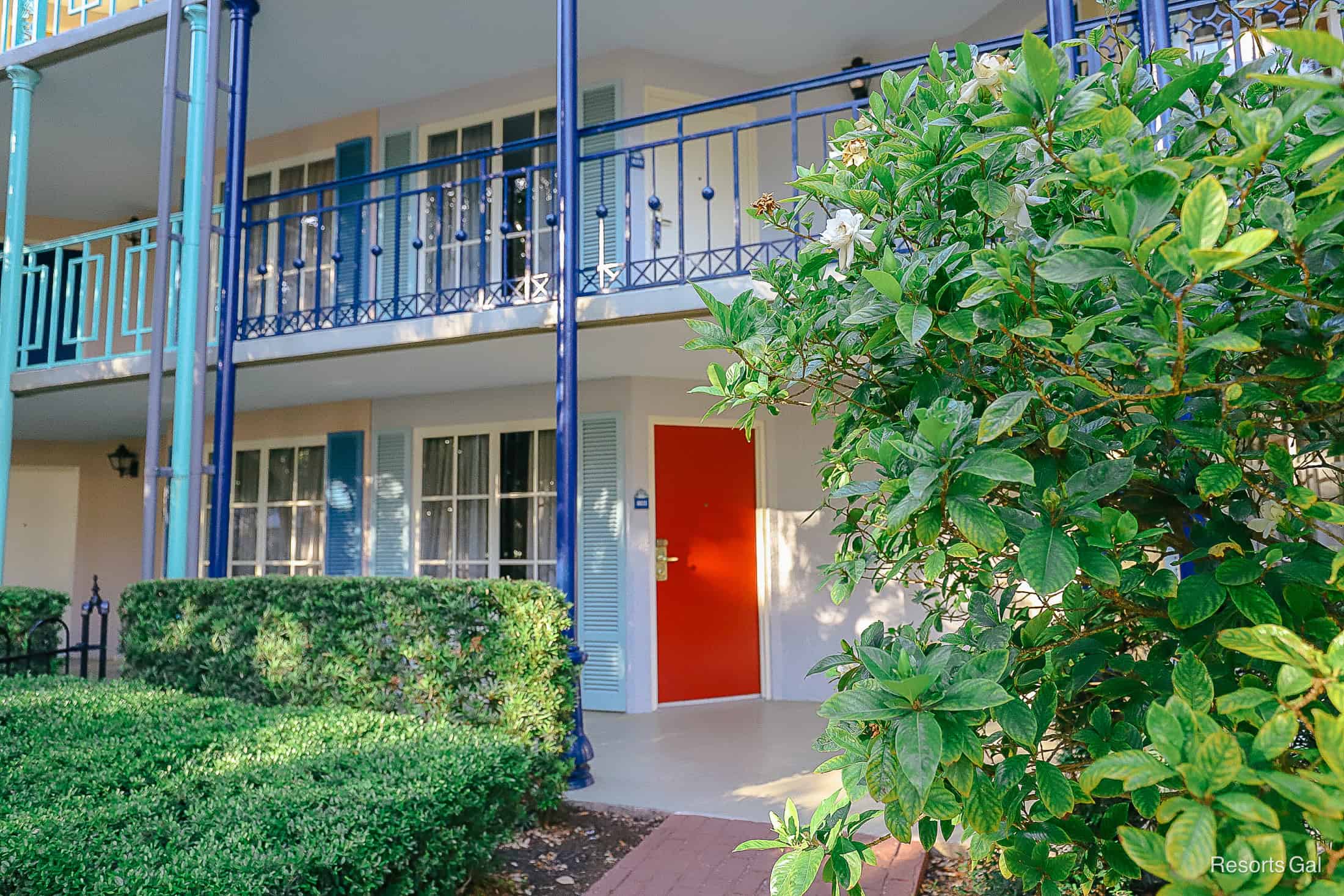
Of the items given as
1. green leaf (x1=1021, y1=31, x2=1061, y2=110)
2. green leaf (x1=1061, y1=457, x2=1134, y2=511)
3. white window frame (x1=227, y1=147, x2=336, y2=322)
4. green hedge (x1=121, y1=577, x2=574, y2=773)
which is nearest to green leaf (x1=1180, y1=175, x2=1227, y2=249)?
green leaf (x1=1021, y1=31, x2=1061, y2=110)

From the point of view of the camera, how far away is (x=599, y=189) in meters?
7.35

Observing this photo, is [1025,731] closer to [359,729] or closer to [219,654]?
[359,729]

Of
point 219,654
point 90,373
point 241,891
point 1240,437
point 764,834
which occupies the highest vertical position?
point 90,373

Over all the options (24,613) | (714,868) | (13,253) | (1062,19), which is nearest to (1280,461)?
(1062,19)

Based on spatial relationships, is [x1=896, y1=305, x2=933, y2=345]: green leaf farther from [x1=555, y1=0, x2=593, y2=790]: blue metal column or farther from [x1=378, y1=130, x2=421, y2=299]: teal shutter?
[x1=378, y1=130, x2=421, y2=299]: teal shutter

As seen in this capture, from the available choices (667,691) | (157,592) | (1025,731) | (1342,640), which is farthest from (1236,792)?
(667,691)

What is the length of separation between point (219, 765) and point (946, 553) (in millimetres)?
3125

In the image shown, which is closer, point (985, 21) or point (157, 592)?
point (157, 592)

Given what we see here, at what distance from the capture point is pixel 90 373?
728cm

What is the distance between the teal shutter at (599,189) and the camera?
7219 millimetres

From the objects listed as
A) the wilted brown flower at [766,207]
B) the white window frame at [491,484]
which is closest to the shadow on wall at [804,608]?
the white window frame at [491,484]

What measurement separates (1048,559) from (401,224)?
7965 millimetres

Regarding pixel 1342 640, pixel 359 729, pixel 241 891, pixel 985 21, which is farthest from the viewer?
pixel 985 21

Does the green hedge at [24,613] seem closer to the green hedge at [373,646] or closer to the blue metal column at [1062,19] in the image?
the green hedge at [373,646]
